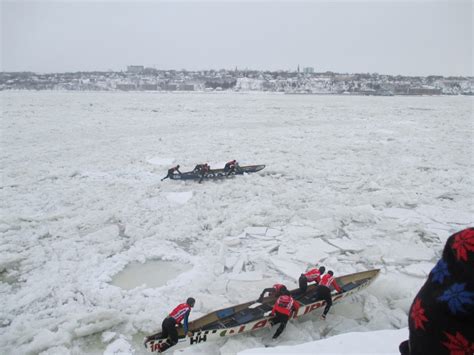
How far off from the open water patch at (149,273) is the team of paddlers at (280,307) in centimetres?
142

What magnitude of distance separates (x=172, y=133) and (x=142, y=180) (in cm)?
1029

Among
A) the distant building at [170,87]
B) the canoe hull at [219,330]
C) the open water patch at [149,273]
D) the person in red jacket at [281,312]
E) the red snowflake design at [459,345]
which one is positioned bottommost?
the open water patch at [149,273]

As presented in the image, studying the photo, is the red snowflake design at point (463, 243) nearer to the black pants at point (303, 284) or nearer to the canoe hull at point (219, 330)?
the canoe hull at point (219, 330)

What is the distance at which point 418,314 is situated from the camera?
1.30 metres

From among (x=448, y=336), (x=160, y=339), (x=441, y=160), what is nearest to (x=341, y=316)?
(x=160, y=339)

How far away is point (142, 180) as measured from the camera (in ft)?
37.9

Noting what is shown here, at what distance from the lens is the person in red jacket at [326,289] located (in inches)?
189

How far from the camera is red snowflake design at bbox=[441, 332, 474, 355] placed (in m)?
1.20

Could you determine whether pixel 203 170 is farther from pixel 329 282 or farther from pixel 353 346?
pixel 353 346

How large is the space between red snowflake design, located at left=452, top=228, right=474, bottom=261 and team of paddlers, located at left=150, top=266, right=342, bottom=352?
3578 millimetres

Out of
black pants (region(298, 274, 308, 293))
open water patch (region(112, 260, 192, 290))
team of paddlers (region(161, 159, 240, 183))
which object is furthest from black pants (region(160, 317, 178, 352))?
team of paddlers (region(161, 159, 240, 183))

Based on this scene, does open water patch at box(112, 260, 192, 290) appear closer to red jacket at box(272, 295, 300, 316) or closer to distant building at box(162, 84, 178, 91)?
red jacket at box(272, 295, 300, 316)

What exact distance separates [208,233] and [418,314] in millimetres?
6516

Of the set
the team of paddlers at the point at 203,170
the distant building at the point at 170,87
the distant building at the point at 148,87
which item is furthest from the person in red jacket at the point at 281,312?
the distant building at the point at 148,87
